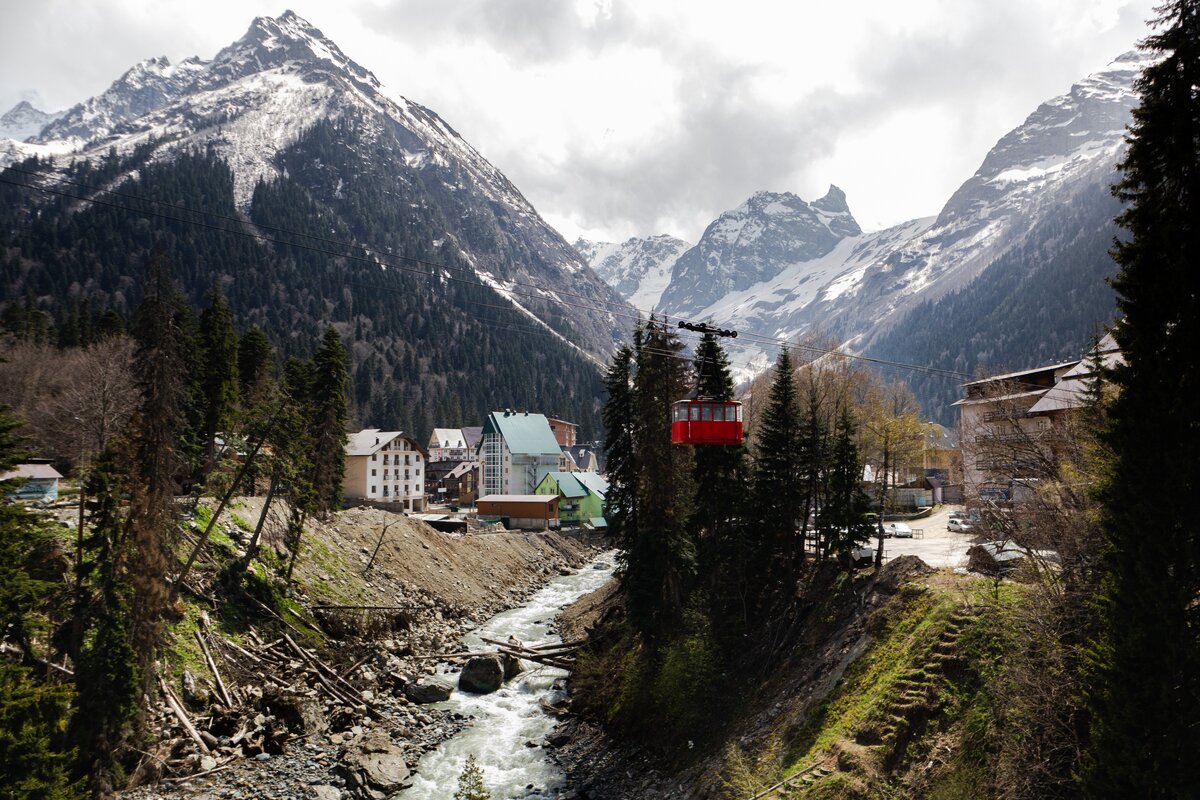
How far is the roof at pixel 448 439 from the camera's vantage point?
505 feet

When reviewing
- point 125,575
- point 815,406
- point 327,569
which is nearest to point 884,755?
point 815,406

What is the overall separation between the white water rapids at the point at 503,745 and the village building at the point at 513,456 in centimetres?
6301

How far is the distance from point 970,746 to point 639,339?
26027 millimetres

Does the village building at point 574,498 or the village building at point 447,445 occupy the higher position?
the village building at point 447,445

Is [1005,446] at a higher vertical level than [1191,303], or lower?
lower

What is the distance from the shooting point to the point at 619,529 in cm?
4359

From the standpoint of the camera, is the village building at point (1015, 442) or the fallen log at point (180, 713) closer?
the village building at point (1015, 442)

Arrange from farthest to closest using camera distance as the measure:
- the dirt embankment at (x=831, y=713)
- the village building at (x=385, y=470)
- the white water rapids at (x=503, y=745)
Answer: the village building at (x=385, y=470), the white water rapids at (x=503, y=745), the dirt embankment at (x=831, y=713)

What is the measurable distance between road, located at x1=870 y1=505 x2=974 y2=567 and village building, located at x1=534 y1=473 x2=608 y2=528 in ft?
175

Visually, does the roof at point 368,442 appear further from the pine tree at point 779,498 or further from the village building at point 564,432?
the pine tree at point 779,498

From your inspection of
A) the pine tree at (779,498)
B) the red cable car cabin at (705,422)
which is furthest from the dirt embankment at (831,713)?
the red cable car cabin at (705,422)

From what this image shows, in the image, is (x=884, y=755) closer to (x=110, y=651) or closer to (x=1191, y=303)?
(x=1191, y=303)

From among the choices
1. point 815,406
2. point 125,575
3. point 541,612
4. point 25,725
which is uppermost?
point 815,406

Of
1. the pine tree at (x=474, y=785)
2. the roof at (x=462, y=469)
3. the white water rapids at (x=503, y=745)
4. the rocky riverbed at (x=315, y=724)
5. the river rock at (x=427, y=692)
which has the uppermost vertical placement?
the roof at (x=462, y=469)
